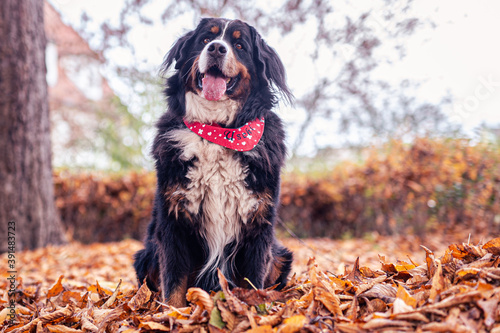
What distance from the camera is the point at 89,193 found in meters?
6.39

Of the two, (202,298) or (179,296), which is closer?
(202,298)

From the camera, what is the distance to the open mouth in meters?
2.47

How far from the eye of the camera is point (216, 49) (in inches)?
94.3

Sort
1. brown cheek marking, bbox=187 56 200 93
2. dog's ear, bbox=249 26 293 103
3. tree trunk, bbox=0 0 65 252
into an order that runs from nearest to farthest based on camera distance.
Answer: brown cheek marking, bbox=187 56 200 93 < dog's ear, bbox=249 26 293 103 < tree trunk, bbox=0 0 65 252

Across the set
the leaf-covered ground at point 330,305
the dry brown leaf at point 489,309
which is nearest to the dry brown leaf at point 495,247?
the leaf-covered ground at point 330,305

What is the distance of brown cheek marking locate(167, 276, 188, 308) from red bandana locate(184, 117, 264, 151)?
2.98ft

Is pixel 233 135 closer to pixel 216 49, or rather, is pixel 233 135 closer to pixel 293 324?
pixel 216 49

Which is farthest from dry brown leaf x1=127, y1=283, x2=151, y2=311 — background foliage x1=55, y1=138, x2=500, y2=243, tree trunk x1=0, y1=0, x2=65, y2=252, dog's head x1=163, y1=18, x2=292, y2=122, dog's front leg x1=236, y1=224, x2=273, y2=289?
background foliage x1=55, y1=138, x2=500, y2=243

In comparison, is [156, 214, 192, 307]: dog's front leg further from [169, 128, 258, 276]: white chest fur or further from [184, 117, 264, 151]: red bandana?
[184, 117, 264, 151]: red bandana

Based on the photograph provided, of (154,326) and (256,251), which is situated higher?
(256,251)

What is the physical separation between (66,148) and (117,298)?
1144 centimetres

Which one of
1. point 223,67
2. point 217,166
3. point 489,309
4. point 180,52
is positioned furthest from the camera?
point 180,52

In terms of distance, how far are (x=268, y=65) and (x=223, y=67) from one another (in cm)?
39

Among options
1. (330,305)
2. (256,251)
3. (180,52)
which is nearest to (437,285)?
(330,305)
